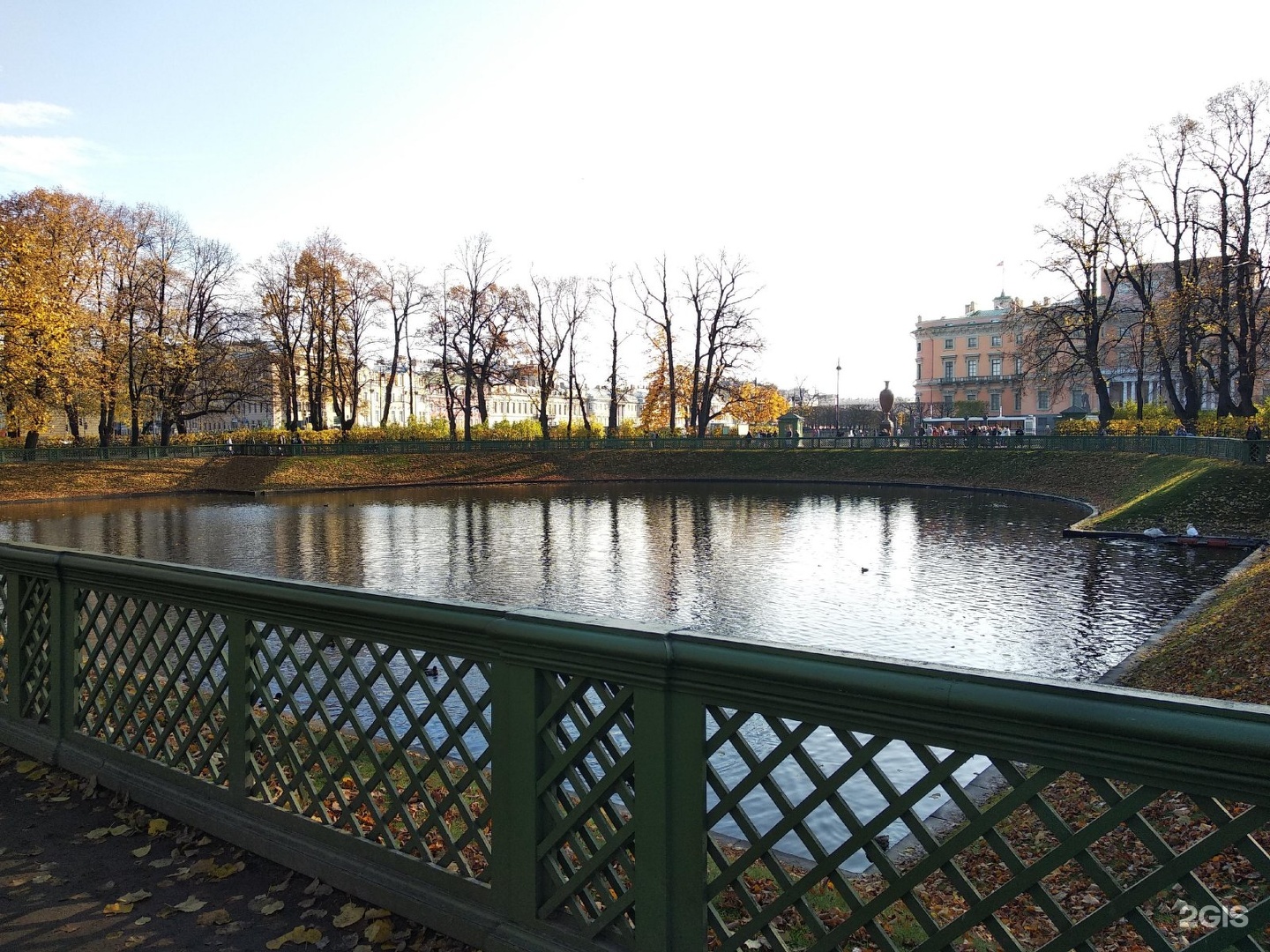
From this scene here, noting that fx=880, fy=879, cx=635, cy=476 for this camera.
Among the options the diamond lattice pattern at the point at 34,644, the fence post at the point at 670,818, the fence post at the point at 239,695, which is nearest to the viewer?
the fence post at the point at 670,818

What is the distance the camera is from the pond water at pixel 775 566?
11875 millimetres

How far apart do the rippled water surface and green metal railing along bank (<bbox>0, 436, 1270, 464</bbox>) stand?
7923 mm

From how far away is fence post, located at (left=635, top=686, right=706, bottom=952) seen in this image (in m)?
2.96

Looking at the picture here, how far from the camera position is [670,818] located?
9.87ft

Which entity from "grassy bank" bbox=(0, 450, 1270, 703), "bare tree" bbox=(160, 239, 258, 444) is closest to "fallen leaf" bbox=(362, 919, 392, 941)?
"grassy bank" bbox=(0, 450, 1270, 703)

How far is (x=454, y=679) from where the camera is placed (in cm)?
354

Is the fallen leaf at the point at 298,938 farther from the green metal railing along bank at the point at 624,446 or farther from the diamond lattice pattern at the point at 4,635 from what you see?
the green metal railing along bank at the point at 624,446

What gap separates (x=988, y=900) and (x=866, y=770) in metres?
0.45

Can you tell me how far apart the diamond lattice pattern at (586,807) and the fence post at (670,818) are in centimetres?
6

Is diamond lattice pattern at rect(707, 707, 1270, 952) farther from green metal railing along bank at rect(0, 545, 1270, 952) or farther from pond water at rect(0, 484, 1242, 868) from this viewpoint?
pond water at rect(0, 484, 1242, 868)

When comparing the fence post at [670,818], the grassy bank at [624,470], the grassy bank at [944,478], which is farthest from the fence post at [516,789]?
the grassy bank at [624,470]

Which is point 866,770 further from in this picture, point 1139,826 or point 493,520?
point 493,520

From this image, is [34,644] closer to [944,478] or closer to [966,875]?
[966,875]

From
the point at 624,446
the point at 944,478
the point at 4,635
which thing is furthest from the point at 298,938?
the point at 624,446
